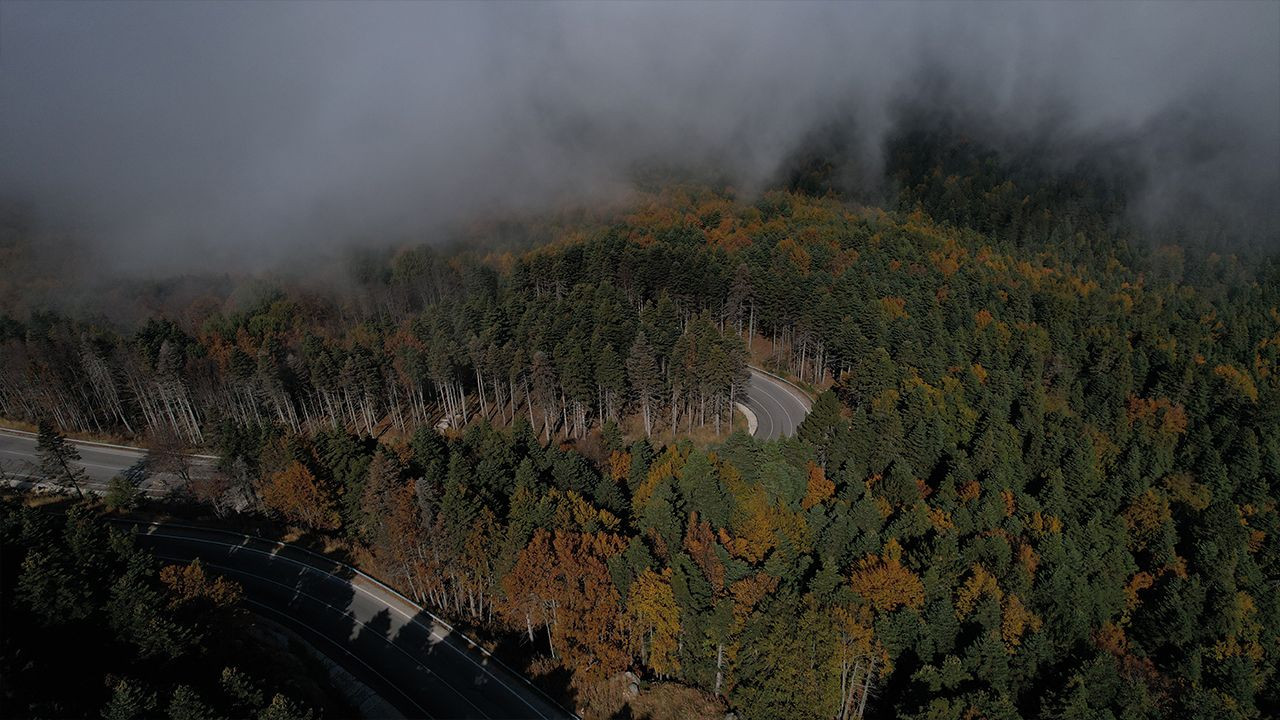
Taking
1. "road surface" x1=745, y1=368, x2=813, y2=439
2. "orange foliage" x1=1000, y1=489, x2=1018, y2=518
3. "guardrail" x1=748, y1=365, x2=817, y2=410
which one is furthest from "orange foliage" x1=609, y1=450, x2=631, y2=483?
"orange foliage" x1=1000, y1=489, x2=1018, y2=518

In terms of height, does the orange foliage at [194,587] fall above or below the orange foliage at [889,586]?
above

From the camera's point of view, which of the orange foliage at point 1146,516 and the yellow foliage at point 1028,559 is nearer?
the yellow foliage at point 1028,559

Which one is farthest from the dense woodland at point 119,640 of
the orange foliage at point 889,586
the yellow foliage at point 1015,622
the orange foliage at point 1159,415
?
the orange foliage at point 1159,415

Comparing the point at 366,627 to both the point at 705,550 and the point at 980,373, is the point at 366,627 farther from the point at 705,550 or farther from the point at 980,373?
the point at 980,373

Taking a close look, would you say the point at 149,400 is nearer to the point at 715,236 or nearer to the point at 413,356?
the point at 413,356

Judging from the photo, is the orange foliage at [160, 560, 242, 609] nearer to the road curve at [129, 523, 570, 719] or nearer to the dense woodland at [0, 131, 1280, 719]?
the road curve at [129, 523, 570, 719]

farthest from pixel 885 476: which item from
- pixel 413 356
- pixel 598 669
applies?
pixel 413 356

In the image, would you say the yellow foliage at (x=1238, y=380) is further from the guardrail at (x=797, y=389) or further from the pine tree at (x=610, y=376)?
the pine tree at (x=610, y=376)
